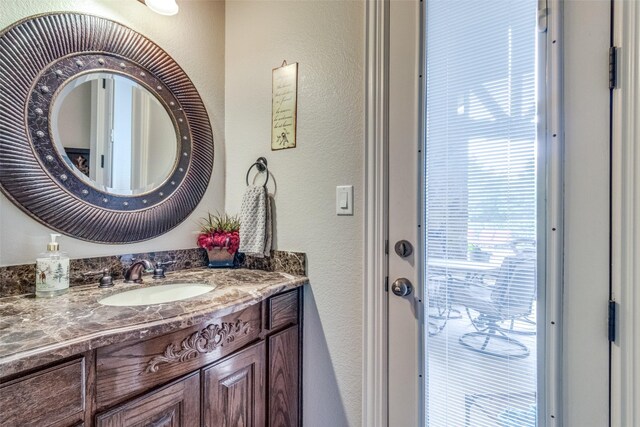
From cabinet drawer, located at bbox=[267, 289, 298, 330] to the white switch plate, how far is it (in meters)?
0.39

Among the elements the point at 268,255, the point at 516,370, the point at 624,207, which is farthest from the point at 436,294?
the point at 268,255

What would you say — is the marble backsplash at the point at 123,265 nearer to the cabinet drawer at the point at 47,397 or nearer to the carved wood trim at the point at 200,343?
the carved wood trim at the point at 200,343

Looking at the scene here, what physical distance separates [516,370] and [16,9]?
1872mm

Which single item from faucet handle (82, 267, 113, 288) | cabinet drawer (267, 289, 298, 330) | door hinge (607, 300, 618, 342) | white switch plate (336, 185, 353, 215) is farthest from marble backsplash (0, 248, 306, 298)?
door hinge (607, 300, 618, 342)

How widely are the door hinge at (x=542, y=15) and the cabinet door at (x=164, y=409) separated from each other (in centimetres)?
137

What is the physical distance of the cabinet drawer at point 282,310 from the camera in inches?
44.6

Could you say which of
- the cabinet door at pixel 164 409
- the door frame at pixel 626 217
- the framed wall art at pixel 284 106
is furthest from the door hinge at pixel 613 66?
the cabinet door at pixel 164 409

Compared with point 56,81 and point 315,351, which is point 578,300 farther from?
point 56,81

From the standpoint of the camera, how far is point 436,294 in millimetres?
1025

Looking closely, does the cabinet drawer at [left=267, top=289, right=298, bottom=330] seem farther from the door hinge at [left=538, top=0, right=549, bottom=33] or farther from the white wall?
the door hinge at [left=538, top=0, right=549, bottom=33]

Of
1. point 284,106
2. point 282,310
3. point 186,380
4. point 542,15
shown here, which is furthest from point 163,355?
point 542,15

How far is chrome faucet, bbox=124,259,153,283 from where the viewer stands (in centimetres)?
115

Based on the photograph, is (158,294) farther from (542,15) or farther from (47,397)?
(542,15)

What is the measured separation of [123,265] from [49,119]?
562mm
